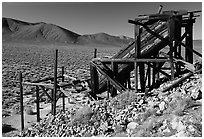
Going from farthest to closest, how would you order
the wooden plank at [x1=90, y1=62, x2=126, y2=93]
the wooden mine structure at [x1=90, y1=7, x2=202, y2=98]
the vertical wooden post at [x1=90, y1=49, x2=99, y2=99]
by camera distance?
the vertical wooden post at [x1=90, y1=49, x2=99, y2=99] < the wooden plank at [x1=90, y1=62, x2=126, y2=93] < the wooden mine structure at [x1=90, y1=7, x2=202, y2=98]

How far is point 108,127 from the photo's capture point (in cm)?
768

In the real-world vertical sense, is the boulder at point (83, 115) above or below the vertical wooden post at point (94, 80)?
below

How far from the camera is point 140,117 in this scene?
24.9 ft

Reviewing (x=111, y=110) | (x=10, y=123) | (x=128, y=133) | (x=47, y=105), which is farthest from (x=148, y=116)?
(x=47, y=105)

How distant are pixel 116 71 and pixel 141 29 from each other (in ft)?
6.33

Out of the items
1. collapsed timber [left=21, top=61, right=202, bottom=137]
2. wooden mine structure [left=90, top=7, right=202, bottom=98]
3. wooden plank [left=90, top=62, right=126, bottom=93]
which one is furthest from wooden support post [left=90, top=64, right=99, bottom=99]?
collapsed timber [left=21, top=61, right=202, bottom=137]

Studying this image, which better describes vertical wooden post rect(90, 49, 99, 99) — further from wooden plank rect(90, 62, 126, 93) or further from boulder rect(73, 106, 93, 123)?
boulder rect(73, 106, 93, 123)

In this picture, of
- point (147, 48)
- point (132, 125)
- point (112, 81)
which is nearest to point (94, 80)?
point (112, 81)

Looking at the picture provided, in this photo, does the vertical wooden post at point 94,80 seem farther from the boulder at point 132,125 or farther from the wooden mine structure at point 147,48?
the boulder at point 132,125

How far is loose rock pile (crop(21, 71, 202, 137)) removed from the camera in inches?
261

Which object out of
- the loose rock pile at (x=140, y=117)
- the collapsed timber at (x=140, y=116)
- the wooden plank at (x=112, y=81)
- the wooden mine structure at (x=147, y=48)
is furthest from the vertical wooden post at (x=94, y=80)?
the loose rock pile at (x=140, y=117)

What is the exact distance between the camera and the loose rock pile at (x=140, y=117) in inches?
261

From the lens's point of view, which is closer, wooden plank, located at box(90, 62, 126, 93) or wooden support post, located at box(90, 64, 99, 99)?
wooden plank, located at box(90, 62, 126, 93)

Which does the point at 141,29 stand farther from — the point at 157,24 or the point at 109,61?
the point at 109,61
